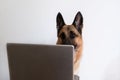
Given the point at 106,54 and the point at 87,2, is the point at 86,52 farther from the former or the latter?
the point at 87,2

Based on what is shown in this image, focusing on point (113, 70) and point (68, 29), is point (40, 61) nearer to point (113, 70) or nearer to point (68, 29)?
point (68, 29)

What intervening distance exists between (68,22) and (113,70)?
621mm

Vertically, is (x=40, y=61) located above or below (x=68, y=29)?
below

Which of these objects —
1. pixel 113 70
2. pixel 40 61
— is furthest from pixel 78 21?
pixel 113 70

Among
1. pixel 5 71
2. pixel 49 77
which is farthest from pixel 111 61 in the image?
pixel 5 71

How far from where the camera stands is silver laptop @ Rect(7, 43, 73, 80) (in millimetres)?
1069

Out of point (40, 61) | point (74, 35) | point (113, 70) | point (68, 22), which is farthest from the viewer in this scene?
point (113, 70)

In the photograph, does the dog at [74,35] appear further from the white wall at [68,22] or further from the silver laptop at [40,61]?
the silver laptop at [40,61]

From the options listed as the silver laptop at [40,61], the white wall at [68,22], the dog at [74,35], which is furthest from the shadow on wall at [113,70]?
the silver laptop at [40,61]

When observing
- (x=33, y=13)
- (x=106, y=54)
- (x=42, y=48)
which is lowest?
(x=106, y=54)

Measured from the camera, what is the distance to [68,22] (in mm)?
1664

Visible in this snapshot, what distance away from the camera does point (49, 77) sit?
3.64ft

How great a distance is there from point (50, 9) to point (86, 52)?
0.50 m

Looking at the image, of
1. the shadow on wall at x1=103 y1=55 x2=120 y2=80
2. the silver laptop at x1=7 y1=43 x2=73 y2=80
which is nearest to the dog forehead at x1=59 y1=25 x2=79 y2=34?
the silver laptop at x1=7 y1=43 x2=73 y2=80
